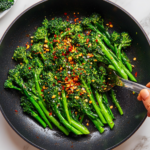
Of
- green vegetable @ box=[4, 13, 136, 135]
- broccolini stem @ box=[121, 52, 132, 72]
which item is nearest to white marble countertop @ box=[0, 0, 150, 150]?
green vegetable @ box=[4, 13, 136, 135]

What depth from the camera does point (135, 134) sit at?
11.4 ft

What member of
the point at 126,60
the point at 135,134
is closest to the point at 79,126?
the point at 135,134

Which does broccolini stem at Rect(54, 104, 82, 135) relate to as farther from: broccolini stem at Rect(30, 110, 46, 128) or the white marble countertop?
the white marble countertop

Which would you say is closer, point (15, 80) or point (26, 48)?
point (15, 80)

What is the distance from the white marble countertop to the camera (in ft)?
11.3

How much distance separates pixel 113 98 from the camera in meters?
3.42

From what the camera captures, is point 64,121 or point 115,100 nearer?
point 64,121

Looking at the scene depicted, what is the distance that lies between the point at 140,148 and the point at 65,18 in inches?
116

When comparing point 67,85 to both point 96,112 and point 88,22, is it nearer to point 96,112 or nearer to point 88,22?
point 96,112

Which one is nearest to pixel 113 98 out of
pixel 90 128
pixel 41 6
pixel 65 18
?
pixel 90 128

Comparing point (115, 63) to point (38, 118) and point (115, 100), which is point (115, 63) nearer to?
point (115, 100)

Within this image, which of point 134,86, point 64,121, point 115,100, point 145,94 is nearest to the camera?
point 145,94

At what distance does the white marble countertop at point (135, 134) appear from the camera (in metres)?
3.46

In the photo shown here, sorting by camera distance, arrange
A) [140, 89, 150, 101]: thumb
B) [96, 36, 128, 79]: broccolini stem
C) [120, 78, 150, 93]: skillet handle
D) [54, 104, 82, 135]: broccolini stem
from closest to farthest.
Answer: [140, 89, 150, 101]: thumb → [120, 78, 150, 93]: skillet handle → [54, 104, 82, 135]: broccolini stem → [96, 36, 128, 79]: broccolini stem
